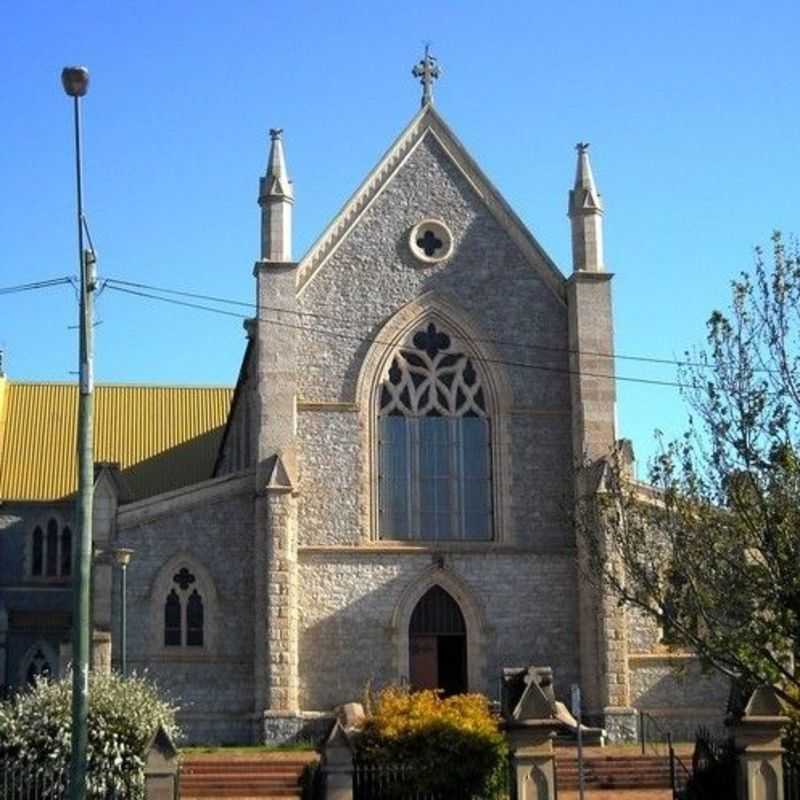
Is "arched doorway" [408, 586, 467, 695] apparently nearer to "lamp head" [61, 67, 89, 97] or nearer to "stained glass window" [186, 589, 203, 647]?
"stained glass window" [186, 589, 203, 647]

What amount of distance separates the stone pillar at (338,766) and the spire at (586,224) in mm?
18089

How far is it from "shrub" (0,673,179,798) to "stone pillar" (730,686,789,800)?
8.70 metres

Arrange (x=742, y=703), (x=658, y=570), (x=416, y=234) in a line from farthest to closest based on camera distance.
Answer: (x=416, y=234), (x=658, y=570), (x=742, y=703)

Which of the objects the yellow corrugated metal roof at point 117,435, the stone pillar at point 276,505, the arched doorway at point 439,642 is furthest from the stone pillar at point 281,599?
the yellow corrugated metal roof at point 117,435

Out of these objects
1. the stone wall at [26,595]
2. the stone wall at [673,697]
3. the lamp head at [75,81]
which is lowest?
the stone wall at [673,697]

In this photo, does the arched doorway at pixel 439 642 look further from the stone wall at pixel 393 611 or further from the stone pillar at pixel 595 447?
the stone pillar at pixel 595 447

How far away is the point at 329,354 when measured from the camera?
127 feet

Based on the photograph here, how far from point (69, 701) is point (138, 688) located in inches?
52.4

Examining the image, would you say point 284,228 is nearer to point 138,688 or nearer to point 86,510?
point 138,688

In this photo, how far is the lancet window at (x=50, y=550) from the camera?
2024 inches

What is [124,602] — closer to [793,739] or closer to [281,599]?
[281,599]

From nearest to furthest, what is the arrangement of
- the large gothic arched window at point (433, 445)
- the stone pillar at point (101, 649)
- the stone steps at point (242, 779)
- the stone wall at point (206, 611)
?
1. the stone steps at point (242, 779)
2. the stone pillar at point (101, 649)
3. the stone wall at point (206, 611)
4. the large gothic arched window at point (433, 445)

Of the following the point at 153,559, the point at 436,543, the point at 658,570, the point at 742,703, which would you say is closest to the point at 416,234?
Answer: the point at 436,543

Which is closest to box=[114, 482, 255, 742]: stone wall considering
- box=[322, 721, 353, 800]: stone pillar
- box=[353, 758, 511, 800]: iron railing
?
box=[353, 758, 511, 800]: iron railing
